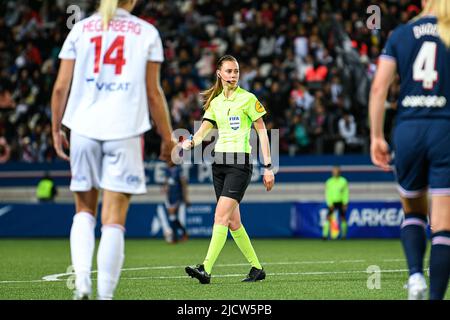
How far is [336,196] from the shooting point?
24625 millimetres

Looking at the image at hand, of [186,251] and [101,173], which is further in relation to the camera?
[186,251]

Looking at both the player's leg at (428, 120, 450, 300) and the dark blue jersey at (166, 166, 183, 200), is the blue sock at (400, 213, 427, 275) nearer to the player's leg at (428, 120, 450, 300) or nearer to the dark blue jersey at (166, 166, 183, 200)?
the player's leg at (428, 120, 450, 300)

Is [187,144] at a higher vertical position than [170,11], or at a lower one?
lower

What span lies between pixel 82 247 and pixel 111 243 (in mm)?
297

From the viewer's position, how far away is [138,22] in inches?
282

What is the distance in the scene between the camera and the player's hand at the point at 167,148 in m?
7.05

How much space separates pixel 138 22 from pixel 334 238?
18374 mm

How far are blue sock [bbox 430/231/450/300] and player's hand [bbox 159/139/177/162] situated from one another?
79.1 inches

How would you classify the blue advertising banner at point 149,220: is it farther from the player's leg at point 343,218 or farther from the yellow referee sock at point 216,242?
the yellow referee sock at point 216,242

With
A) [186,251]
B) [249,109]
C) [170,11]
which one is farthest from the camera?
[170,11]

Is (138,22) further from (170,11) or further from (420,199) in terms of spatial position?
(170,11)

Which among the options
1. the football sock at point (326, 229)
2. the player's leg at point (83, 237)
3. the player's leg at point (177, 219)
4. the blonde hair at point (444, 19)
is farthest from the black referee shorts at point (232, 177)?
the football sock at point (326, 229)
